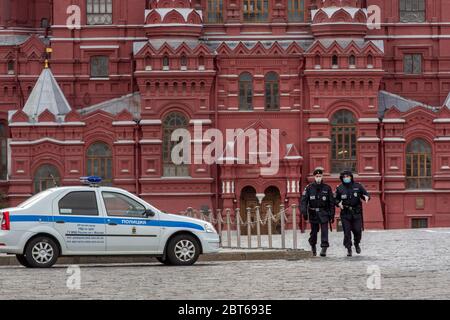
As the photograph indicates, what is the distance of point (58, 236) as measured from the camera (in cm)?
3266

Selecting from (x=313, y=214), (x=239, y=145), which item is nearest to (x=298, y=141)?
(x=239, y=145)

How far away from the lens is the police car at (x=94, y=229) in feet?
107

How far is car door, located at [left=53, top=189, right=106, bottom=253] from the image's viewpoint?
107ft

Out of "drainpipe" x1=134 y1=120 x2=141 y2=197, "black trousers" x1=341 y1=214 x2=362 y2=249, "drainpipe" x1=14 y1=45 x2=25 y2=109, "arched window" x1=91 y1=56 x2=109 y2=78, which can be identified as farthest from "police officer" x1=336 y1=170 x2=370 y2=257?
"drainpipe" x1=14 y1=45 x2=25 y2=109

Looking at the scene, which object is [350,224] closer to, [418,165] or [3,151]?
[418,165]

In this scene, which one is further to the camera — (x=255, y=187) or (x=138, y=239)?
(x=255, y=187)

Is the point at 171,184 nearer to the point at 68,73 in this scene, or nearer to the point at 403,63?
the point at 68,73

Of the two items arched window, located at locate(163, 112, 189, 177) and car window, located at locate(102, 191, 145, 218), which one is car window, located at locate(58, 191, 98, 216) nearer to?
car window, located at locate(102, 191, 145, 218)

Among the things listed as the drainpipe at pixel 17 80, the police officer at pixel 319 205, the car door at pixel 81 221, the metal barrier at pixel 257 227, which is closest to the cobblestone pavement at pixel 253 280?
the car door at pixel 81 221

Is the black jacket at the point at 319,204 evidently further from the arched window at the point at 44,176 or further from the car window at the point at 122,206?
the arched window at the point at 44,176

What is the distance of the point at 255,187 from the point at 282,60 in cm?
592

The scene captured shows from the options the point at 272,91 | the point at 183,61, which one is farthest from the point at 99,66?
the point at 272,91

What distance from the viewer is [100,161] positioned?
69.0 meters

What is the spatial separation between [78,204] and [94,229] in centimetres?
64
